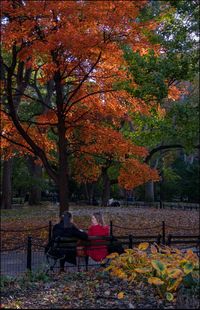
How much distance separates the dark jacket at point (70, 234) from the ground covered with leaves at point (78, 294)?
154 cm

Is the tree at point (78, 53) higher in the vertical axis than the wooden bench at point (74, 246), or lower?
higher

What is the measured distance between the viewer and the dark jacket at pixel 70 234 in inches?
391

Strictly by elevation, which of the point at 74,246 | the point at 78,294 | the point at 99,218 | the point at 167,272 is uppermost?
the point at 99,218

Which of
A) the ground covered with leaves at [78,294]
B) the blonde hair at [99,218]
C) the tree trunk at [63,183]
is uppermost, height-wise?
the tree trunk at [63,183]

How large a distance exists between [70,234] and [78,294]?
3.75 metres

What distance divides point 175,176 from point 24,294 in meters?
54.6

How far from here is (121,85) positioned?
1512cm

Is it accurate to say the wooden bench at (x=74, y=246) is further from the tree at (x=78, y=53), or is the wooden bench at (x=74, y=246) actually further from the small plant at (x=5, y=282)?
the tree at (x=78, y=53)

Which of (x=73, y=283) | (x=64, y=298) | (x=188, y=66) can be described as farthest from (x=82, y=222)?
(x=64, y=298)

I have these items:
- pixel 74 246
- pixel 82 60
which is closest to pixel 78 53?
pixel 82 60

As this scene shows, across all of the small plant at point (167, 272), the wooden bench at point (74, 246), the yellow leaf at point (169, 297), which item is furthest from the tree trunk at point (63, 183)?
the yellow leaf at point (169, 297)

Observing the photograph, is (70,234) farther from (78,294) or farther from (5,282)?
(78,294)

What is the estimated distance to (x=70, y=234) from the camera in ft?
33.1

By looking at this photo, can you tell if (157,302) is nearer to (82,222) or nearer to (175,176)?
(82,222)
